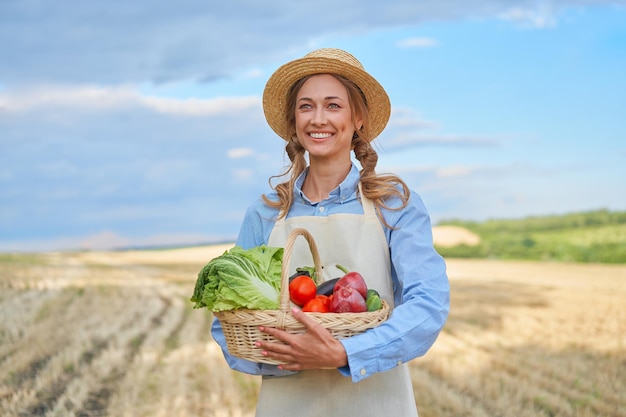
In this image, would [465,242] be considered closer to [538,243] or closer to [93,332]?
[538,243]

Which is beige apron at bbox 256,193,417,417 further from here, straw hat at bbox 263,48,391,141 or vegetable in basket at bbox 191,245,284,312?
straw hat at bbox 263,48,391,141

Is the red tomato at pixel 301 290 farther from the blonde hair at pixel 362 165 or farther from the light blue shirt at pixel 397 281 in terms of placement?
the blonde hair at pixel 362 165

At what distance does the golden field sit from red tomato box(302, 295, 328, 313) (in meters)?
4.11

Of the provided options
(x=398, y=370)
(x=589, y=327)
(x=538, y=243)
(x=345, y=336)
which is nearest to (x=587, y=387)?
(x=589, y=327)

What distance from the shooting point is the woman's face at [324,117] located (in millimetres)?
3312

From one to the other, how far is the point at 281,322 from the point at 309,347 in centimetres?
14

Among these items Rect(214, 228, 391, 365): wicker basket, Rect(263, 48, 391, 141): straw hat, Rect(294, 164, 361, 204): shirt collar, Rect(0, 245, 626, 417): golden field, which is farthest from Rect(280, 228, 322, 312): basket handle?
Rect(0, 245, 626, 417): golden field

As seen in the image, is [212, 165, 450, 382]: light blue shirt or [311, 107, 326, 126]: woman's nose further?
[311, 107, 326, 126]: woman's nose

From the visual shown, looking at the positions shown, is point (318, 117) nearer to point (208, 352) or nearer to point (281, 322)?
point (281, 322)

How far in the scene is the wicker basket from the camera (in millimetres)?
2754

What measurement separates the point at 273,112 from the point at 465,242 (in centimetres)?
1553

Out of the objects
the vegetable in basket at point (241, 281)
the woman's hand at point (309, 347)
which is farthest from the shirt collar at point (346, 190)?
the woman's hand at point (309, 347)

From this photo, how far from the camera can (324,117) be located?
3.30 meters

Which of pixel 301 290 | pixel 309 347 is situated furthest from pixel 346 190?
pixel 309 347
